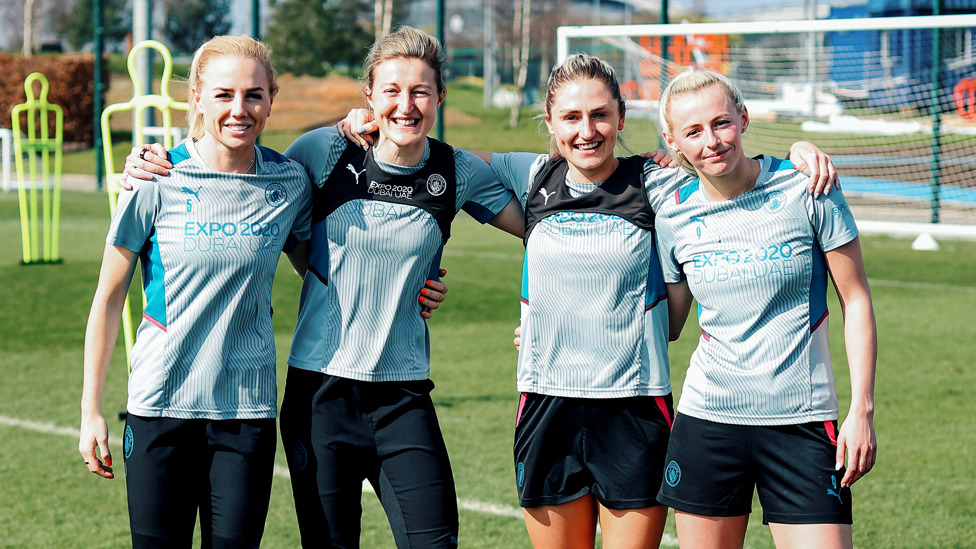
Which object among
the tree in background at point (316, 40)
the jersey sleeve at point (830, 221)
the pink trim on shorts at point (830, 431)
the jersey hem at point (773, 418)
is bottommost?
the pink trim on shorts at point (830, 431)

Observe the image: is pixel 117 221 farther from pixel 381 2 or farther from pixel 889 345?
pixel 381 2

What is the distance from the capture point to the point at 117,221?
10.2 ft

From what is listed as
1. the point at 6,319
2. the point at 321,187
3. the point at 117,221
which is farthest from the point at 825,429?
the point at 6,319

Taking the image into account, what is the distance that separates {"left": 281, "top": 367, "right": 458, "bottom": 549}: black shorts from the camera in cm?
327

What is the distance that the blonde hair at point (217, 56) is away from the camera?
3.18 meters

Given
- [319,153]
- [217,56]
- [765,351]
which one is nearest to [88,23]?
[319,153]

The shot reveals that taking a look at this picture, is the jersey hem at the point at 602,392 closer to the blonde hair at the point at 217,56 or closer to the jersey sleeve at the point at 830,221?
the jersey sleeve at the point at 830,221

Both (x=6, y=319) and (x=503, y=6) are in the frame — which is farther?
(x=503, y=6)

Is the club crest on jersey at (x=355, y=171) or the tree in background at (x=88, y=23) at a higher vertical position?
the tree in background at (x=88, y=23)

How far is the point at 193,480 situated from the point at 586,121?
1538 millimetres

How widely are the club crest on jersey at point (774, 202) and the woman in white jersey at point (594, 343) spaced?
1.09 ft

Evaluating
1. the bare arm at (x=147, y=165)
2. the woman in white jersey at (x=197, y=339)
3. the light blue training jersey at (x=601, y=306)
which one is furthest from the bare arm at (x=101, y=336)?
the light blue training jersey at (x=601, y=306)

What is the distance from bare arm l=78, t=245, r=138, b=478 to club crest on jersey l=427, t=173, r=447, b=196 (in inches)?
35.9

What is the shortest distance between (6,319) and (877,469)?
7474 millimetres
